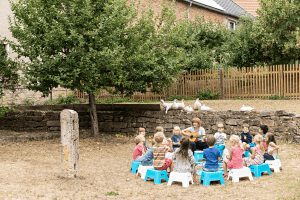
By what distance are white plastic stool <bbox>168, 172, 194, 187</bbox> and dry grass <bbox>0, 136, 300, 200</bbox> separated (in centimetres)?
14

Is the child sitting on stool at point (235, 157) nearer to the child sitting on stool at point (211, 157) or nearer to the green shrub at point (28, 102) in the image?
the child sitting on stool at point (211, 157)

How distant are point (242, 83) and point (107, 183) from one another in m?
15.5

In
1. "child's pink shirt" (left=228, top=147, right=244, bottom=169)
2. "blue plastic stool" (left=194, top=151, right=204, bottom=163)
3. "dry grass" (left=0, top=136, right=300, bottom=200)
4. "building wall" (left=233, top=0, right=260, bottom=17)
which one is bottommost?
"dry grass" (left=0, top=136, right=300, bottom=200)

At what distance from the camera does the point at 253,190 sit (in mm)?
10508

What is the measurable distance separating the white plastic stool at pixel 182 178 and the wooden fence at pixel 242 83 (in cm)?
1420

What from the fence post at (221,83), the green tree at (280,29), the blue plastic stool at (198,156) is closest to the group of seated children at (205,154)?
the blue plastic stool at (198,156)

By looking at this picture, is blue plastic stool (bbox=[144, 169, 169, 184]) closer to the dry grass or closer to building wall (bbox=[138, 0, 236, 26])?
the dry grass

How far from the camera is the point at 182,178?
11.1 metres

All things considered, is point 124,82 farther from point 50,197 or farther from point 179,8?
point 179,8

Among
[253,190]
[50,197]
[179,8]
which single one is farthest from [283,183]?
[179,8]

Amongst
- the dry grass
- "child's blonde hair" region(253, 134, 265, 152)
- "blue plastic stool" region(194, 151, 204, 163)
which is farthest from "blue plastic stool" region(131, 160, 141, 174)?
"child's blonde hair" region(253, 134, 265, 152)

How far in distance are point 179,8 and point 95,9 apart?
19.3 metres

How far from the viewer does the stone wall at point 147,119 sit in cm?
1727

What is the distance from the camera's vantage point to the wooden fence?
79.8 ft
